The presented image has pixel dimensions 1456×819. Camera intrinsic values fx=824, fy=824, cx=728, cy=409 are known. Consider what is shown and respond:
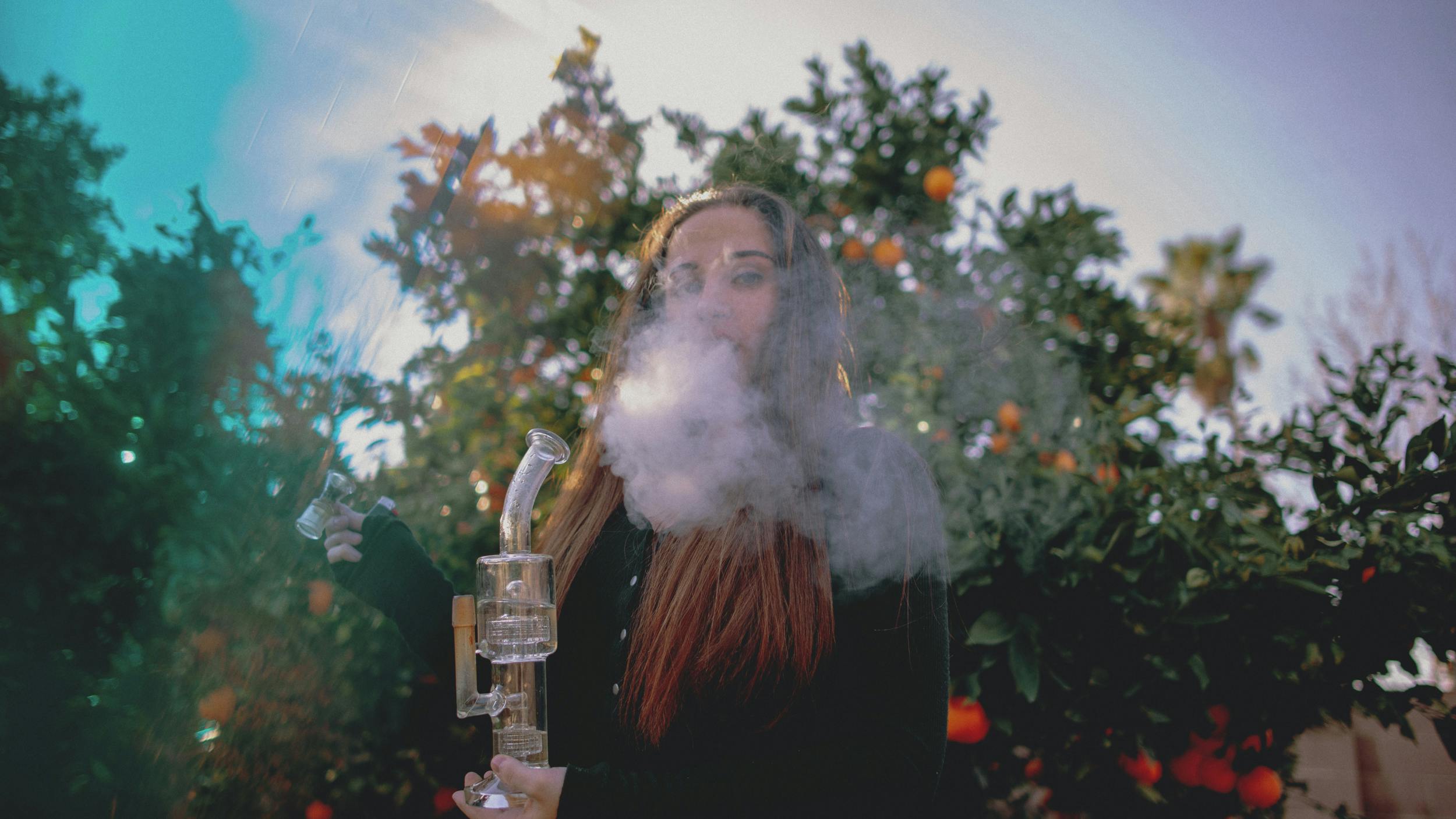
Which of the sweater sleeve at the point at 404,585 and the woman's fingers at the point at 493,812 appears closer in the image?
the woman's fingers at the point at 493,812

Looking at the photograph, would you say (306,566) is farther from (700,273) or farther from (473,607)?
(700,273)

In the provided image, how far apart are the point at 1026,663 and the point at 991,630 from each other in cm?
9

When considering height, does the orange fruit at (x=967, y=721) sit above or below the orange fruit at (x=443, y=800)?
above

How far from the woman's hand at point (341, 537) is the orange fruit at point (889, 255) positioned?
5.14ft

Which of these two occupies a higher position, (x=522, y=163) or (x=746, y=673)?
(x=522, y=163)

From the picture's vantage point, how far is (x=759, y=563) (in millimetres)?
1331

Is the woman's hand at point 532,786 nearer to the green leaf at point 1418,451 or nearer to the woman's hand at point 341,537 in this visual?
the woman's hand at point 341,537

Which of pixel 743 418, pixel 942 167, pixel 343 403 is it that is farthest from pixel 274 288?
pixel 942 167

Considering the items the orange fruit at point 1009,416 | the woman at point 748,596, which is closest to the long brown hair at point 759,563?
the woman at point 748,596

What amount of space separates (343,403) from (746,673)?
805 mm

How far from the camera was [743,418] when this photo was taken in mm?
1480

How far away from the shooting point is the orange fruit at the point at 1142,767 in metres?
1.79

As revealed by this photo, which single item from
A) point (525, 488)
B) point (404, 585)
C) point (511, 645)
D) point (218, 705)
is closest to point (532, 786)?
point (511, 645)

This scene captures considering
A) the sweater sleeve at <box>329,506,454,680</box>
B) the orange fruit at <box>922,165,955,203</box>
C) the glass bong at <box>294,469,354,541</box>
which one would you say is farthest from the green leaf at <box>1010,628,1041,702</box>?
the glass bong at <box>294,469,354,541</box>
